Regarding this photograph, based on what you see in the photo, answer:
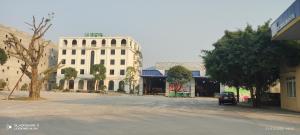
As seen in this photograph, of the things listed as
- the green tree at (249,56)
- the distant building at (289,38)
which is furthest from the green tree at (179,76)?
the distant building at (289,38)

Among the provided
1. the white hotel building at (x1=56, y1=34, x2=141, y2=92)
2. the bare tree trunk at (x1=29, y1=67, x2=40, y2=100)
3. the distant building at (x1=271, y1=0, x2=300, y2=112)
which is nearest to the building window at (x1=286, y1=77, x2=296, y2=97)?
the distant building at (x1=271, y1=0, x2=300, y2=112)

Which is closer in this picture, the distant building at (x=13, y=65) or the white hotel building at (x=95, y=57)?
the distant building at (x=13, y=65)

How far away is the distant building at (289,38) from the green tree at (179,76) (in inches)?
1565

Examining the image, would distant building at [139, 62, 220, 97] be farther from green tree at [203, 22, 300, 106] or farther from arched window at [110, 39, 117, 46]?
green tree at [203, 22, 300, 106]

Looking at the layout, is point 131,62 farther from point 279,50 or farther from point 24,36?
point 279,50

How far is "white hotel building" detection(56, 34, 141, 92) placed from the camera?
88.0 meters

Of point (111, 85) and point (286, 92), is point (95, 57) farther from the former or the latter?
point (286, 92)

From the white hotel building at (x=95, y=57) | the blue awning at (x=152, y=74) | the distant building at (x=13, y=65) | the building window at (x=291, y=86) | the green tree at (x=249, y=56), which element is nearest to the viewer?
the green tree at (x=249, y=56)

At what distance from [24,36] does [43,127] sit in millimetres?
79142

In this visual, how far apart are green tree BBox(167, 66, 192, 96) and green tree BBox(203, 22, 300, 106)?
124 feet

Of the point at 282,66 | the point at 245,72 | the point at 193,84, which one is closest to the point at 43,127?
the point at 245,72

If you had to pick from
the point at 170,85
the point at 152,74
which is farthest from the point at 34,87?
the point at 170,85

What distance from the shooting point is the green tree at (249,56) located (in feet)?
78.0

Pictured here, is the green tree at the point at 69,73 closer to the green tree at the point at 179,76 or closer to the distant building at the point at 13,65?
the distant building at the point at 13,65
